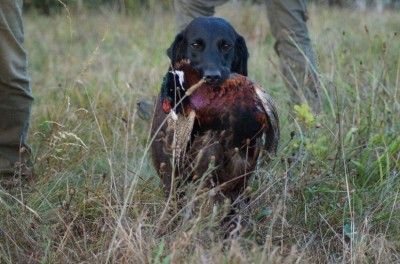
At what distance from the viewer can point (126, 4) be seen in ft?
29.1

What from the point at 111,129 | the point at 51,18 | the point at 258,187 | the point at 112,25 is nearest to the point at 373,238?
the point at 258,187

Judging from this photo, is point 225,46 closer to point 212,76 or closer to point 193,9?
point 212,76

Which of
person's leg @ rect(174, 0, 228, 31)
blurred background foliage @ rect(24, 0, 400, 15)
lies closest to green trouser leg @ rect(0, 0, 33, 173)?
person's leg @ rect(174, 0, 228, 31)

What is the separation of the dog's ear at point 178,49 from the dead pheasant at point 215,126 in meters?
0.12

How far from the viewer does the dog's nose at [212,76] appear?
3010 millimetres

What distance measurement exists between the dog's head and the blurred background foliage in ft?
14.7

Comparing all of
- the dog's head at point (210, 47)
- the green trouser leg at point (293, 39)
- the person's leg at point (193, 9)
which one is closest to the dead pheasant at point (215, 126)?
the dog's head at point (210, 47)

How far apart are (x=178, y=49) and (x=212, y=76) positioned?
480 mm

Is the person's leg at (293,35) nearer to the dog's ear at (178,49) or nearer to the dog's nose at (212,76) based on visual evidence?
the dog's ear at (178,49)

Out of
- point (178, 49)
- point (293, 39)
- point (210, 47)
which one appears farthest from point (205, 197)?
point (293, 39)

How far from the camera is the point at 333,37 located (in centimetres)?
657

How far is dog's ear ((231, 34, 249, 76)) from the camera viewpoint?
135 inches

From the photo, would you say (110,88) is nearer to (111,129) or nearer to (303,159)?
(111,129)

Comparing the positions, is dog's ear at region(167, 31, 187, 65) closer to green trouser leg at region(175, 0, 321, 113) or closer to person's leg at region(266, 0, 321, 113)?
green trouser leg at region(175, 0, 321, 113)
